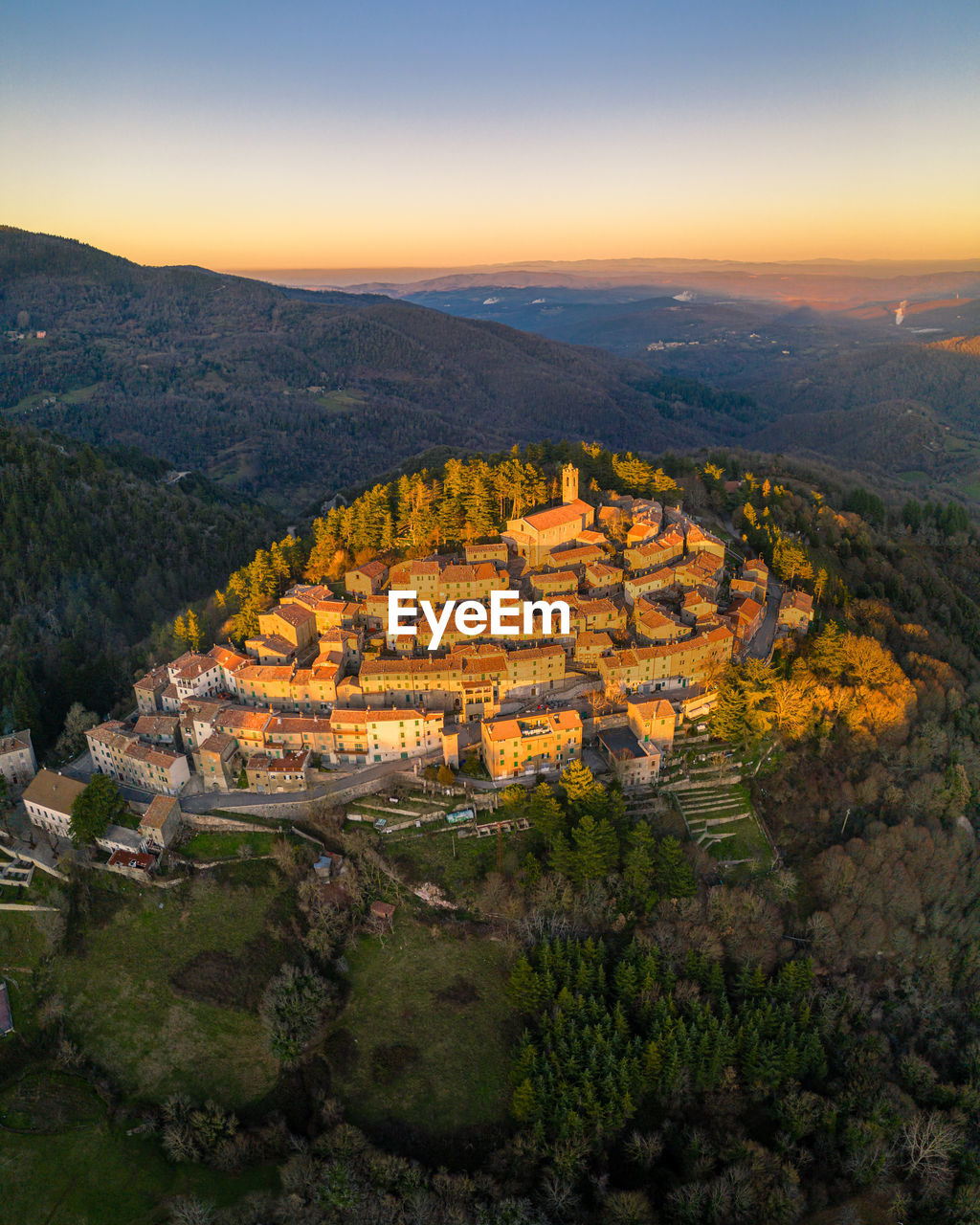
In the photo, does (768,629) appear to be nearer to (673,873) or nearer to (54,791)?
(673,873)

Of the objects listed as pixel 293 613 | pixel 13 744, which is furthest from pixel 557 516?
pixel 13 744

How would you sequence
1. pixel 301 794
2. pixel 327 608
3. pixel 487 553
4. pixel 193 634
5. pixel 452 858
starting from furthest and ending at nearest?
pixel 487 553 → pixel 193 634 → pixel 327 608 → pixel 301 794 → pixel 452 858

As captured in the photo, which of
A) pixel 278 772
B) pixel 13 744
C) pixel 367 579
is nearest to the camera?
pixel 278 772

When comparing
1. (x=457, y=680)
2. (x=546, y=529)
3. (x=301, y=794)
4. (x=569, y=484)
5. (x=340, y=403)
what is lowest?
(x=301, y=794)

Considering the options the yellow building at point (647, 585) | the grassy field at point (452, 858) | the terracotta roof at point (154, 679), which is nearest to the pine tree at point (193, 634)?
Answer: the terracotta roof at point (154, 679)

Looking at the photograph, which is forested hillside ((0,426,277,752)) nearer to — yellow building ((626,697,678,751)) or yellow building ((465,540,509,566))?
yellow building ((465,540,509,566))

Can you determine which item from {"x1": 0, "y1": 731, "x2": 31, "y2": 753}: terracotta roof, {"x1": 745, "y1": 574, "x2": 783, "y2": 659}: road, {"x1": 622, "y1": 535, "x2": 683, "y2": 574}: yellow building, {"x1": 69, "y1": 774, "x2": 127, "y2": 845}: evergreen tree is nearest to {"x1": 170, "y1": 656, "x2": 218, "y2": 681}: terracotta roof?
{"x1": 69, "y1": 774, "x2": 127, "y2": 845}: evergreen tree

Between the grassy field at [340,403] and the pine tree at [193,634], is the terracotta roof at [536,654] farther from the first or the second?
the grassy field at [340,403]
